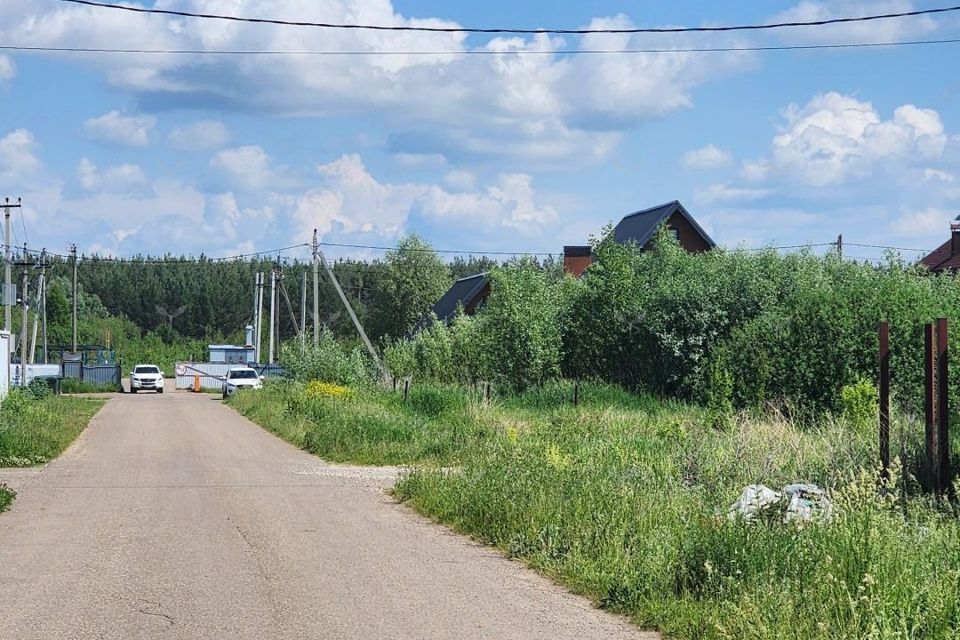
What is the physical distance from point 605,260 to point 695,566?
26.6 metres

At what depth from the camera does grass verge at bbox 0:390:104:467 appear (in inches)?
835

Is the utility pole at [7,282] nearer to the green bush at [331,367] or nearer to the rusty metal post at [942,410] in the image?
the green bush at [331,367]

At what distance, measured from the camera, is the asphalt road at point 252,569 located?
768 cm

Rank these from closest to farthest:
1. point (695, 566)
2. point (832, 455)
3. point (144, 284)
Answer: point (695, 566)
point (832, 455)
point (144, 284)

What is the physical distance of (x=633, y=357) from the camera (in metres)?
34.6

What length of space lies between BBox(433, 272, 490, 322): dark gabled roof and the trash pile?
2222 inches

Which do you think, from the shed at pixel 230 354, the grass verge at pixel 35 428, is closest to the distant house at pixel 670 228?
the grass verge at pixel 35 428

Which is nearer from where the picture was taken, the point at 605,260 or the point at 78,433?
the point at 78,433

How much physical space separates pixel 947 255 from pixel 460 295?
29.6 meters

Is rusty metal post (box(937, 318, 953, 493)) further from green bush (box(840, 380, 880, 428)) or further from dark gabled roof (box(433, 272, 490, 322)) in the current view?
dark gabled roof (box(433, 272, 490, 322))

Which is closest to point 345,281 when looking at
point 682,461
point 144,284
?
point 144,284

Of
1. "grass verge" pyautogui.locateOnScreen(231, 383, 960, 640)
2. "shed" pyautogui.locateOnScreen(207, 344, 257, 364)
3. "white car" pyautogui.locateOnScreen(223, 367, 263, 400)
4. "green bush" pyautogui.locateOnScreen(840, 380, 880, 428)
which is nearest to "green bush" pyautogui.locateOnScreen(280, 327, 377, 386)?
"white car" pyautogui.locateOnScreen(223, 367, 263, 400)

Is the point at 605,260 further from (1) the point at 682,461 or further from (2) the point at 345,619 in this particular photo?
(2) the point at 345,619

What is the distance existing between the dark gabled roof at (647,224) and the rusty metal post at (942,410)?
3866 centimetres
